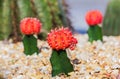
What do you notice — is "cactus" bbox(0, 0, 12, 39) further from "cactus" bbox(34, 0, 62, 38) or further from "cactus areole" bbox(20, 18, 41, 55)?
"cactus areole" bbox(20, 18, 41, 55)

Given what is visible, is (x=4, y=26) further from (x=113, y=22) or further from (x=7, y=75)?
(x=7, y=75)

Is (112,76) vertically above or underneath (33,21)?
underneath

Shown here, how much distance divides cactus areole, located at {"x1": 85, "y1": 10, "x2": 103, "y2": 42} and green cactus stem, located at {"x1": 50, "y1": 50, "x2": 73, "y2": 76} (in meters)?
3.71

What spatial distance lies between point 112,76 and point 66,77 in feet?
2.77

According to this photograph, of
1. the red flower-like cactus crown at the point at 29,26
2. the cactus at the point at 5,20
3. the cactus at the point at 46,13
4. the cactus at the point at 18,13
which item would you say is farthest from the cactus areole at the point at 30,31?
the cactus at the point at 5,20

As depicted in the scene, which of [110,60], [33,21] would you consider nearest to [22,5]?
[33,21]

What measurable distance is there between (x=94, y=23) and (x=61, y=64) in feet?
12.7

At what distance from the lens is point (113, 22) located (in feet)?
56.6

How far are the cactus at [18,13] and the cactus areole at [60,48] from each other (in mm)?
6079

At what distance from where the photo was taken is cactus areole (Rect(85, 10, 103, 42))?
39.6 ft

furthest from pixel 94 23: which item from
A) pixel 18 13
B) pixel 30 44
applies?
pixel 18 13

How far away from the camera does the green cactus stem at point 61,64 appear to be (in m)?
8.45

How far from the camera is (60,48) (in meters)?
8.38

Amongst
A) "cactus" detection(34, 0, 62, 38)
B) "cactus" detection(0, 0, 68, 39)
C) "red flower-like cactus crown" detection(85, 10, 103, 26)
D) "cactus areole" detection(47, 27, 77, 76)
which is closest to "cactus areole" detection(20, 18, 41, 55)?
"red flower-like cactus crown" detection(85, 10, 103, 26)
